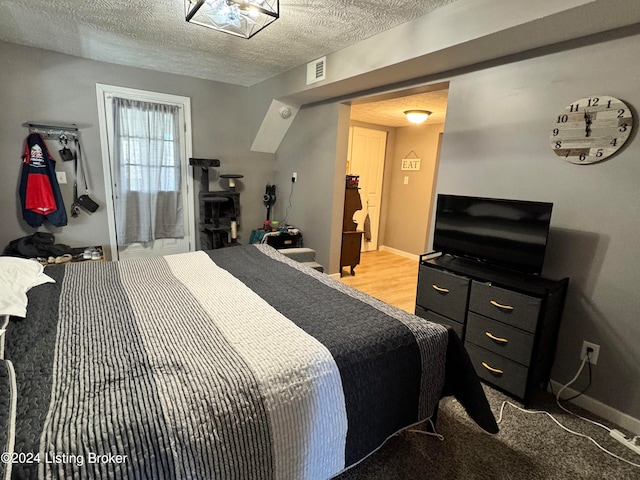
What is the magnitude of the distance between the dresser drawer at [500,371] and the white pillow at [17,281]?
2.47m

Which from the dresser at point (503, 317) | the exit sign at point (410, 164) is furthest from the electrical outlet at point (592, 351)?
the exit sign at point (410, 164)

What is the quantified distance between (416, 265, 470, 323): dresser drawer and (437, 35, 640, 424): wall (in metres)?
0.56

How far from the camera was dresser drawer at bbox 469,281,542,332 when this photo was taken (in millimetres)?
1859

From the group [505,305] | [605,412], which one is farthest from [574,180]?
[605,412]

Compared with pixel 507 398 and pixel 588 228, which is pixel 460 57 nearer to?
pixel 588 228

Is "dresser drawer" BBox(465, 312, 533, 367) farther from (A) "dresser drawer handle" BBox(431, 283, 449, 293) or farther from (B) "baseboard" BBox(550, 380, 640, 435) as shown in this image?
(B) "baseboard" BBox(550, 380, 640, 435)

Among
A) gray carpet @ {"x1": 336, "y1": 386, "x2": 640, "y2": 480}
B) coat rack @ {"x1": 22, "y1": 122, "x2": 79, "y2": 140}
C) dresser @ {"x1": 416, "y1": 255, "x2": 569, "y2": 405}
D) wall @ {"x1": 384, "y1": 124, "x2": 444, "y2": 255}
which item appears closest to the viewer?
gray carpet @ {"x1": 336, "y1": 386, "x2": 640, "y2": 480}

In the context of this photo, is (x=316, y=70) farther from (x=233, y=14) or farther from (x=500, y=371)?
(x=500, y=371)

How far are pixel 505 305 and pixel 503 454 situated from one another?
0.79m

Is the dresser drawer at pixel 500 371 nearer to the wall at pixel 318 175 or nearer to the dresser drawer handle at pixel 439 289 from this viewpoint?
the dresser drawer handle at pixel 439 289

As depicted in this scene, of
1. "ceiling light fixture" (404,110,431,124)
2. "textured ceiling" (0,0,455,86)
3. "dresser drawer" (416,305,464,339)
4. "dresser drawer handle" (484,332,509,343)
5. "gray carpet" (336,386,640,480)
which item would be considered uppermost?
"textured ceiling" (0,0,455,86)

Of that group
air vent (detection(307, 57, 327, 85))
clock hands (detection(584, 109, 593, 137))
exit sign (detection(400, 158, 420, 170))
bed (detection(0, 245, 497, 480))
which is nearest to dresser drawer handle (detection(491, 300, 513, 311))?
bed (detection(0, 245, 497, 480))

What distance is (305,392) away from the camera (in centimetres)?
108

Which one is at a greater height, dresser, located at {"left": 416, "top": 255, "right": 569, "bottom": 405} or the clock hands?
the clock hands
